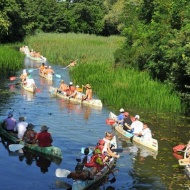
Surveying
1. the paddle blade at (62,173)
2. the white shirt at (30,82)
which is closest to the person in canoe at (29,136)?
the paddle blade at (62,173)

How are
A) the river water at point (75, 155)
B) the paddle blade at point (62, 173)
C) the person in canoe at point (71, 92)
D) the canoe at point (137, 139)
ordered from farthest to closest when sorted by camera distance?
the person in canoe at point (71, 92) → the canoe at point (137, 139) → the river water at point (75, 155) → the paddle blade at point (62, 173)

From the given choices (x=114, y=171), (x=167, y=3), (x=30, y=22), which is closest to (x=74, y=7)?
(x=30, y=22)

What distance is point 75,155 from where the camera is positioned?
64.9 ft

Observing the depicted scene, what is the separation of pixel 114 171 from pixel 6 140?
6366 millimetres

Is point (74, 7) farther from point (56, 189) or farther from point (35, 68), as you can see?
point (56, 189)

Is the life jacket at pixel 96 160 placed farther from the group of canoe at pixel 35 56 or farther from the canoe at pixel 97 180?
the group of canoe at pixel 35 56

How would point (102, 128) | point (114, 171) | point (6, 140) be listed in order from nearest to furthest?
point (114, 171) → point (6, 140) → point (102, 128)

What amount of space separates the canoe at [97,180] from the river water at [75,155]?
1.02ft

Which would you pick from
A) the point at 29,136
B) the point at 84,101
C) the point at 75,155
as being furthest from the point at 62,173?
the point at 84,101

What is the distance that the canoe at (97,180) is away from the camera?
15.3 metres

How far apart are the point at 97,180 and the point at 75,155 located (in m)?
3.28

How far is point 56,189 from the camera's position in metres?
15.8

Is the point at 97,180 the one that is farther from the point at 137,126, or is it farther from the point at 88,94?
the point at 88,94

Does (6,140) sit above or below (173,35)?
below
